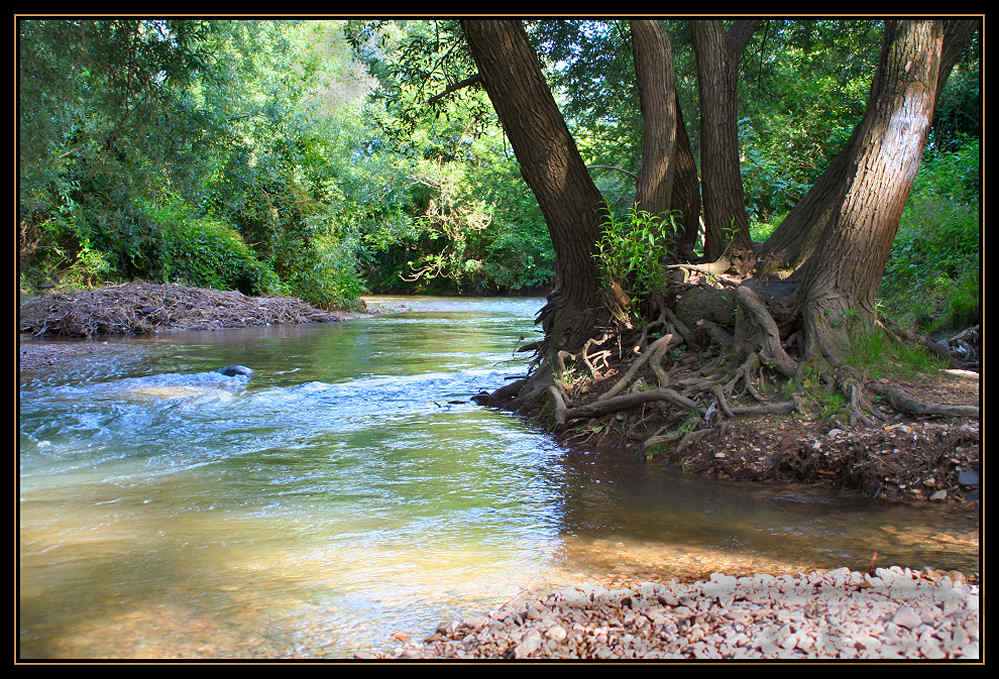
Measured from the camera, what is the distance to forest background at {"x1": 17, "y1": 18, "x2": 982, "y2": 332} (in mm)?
10352

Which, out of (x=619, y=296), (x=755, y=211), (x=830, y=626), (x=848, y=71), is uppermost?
(x=848, y=71)

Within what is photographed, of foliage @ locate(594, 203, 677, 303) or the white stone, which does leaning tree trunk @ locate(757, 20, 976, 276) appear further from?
the white stone

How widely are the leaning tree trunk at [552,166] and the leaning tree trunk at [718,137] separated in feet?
4.64

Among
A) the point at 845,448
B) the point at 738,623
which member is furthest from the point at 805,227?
the point at 738,623

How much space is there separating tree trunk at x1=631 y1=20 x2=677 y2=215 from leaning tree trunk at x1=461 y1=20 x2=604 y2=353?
57 cm

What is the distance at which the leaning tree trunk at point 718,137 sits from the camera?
28.8 feet

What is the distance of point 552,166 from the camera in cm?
796

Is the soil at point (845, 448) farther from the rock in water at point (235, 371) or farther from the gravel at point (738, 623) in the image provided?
the rock in water at point (235, 371)

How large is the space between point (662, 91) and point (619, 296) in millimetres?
2152

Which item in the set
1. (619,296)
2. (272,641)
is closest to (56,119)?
(619,296)

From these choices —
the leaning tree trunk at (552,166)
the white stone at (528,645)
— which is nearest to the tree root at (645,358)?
the leaning tree trunk at (552,166)

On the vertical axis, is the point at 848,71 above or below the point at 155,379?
above
